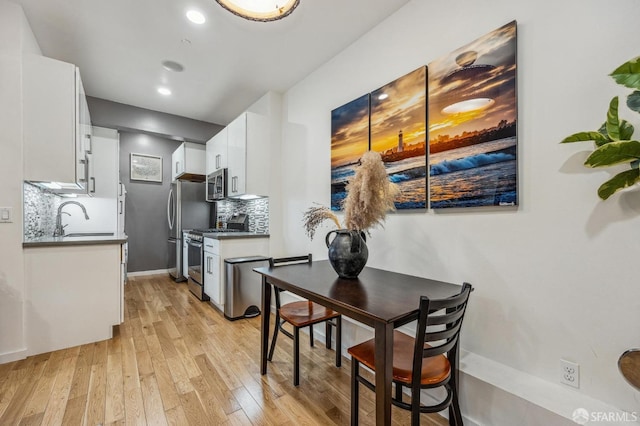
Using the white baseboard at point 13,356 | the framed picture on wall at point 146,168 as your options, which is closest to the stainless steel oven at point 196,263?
the white baseboard at point 13,356

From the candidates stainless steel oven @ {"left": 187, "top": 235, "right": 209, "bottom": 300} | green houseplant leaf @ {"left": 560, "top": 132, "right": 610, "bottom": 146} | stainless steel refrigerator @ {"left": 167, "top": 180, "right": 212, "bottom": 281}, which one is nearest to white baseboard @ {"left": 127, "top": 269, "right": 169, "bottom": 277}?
stainless steel refrigerator @ {"left": 167, "top": 180, "right": 212, "bottom": 281}

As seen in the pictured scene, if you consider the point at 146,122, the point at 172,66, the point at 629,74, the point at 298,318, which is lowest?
the point at 298,318

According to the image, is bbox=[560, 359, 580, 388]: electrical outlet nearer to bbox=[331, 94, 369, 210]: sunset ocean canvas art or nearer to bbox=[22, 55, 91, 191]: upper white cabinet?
bbox=[331, 94, 369, 210]: sunset ocean canvas art

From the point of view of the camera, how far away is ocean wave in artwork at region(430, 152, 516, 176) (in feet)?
5.21

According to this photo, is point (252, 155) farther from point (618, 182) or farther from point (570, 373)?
point (570, 373)

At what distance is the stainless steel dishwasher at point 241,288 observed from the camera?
122 inches

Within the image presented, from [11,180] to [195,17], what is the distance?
2.00 metres

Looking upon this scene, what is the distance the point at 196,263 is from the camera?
407 cm

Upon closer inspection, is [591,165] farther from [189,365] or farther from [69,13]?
[69,13]

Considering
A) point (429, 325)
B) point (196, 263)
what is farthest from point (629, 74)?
point (196, 263)

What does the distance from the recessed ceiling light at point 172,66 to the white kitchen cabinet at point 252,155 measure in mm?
836

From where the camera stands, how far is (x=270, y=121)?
363 centimetres

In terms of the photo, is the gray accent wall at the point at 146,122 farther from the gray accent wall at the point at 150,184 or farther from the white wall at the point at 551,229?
the white wall at the point at 551,229

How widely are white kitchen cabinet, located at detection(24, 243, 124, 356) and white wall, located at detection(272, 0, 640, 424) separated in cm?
280
